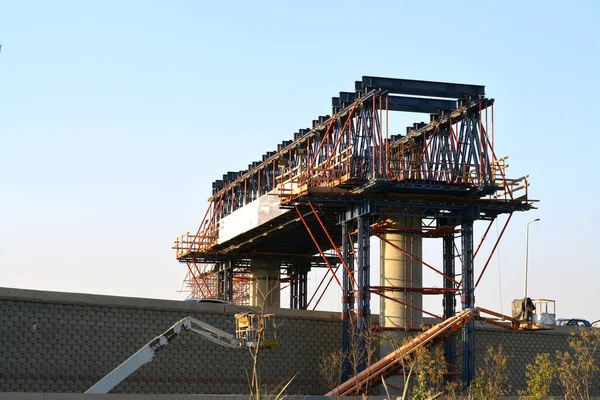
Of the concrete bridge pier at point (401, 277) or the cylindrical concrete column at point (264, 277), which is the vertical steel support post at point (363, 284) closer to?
the concrete bridge pier at point (401, 277)

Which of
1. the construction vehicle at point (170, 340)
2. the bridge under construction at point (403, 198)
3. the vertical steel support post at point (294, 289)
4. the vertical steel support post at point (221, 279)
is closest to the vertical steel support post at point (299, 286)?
the vertical steel support post at point (294, 289)

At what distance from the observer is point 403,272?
211 feet

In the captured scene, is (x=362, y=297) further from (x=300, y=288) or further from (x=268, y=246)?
(x=300, y=288)

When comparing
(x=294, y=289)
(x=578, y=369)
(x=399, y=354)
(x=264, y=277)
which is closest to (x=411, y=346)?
(x=399, y=354)

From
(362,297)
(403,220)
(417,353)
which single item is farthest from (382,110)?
(417,353)

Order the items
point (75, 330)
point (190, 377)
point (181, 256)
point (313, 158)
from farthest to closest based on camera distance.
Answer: point (181, 256) → point (313, 158) → point (190, 377) → point (75, 330)

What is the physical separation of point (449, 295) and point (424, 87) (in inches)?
509

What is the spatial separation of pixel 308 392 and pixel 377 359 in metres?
4.63

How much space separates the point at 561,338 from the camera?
73.0m

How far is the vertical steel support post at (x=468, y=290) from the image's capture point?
6281 cm

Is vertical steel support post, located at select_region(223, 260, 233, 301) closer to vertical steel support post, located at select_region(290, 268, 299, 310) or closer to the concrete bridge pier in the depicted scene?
vertical steel support post, located at select_region(290, 268, 299, 310)

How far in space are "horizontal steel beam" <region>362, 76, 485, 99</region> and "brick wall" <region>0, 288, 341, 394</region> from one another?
14386mm

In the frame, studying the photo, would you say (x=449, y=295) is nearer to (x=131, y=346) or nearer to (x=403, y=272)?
(x=403, y=272)

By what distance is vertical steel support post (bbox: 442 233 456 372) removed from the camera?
214 ft
